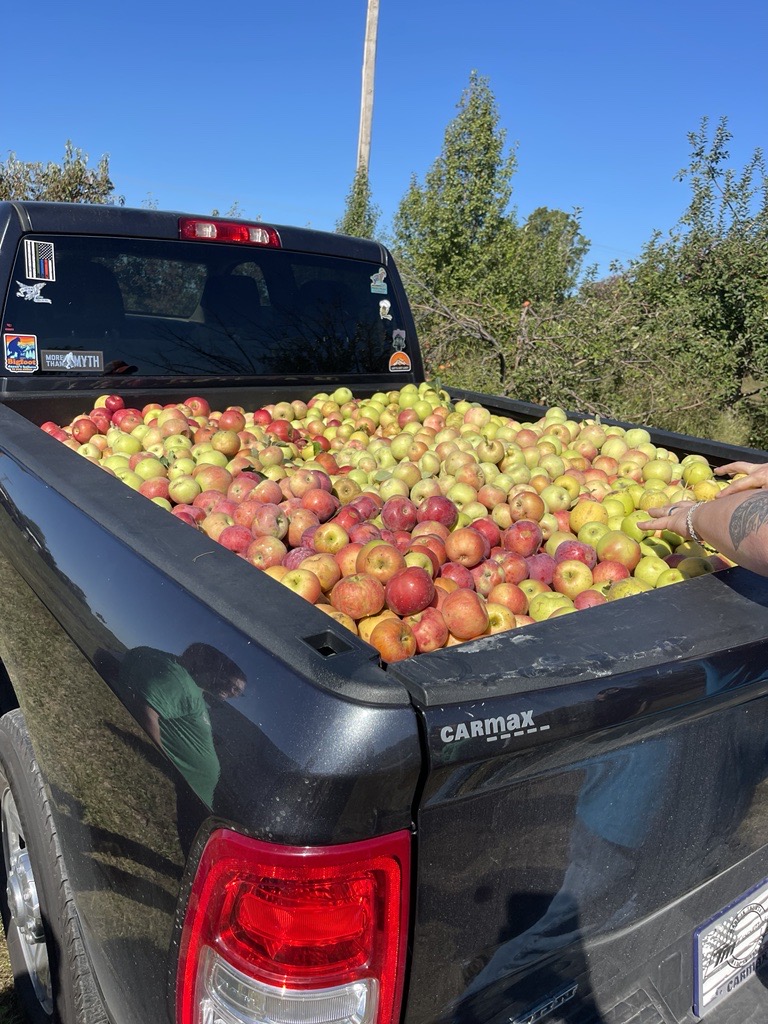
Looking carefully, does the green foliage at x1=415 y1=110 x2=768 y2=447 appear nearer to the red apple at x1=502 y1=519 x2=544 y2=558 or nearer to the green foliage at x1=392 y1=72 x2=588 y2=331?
the green foliage at x1=392 y1=72 x2=588 y2=331

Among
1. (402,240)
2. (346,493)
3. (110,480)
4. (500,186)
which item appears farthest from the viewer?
(402,240)

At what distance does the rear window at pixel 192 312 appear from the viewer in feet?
11.6

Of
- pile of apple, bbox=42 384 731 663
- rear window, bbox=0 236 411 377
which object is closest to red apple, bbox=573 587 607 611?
pile of apple, bbox=42 384 731 663

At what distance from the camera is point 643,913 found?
5.47ft

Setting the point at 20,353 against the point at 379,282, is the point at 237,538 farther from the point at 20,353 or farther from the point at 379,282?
the point at 379,282

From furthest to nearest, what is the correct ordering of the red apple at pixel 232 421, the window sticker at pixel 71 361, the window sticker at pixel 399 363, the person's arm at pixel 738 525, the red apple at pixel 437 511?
1. the window sticker at pixel 399 363
2. the red apple at pixel 232 421
3. the window sticker at pixel 71 361
4. the red apple at pixel 437 511
5. the person's arm at pixel 738 525

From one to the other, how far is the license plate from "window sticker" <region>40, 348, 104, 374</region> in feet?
10.6

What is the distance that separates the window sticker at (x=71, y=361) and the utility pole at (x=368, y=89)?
13658mm

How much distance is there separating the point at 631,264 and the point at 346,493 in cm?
943

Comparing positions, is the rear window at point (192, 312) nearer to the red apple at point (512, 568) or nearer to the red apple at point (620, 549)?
the red apple at point (512, 568)

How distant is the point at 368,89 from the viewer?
15688 millimetres

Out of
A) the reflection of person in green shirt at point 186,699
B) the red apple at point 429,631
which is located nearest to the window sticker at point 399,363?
the red apple at point 429,631

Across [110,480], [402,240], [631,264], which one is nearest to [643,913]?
[110,480]

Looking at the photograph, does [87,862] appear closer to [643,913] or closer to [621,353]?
[643,913]
